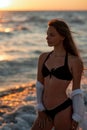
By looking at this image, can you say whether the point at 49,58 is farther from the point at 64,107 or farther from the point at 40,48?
the point at 40,48

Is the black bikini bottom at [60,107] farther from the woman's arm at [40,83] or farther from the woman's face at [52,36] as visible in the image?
the woman's face at [52,36]

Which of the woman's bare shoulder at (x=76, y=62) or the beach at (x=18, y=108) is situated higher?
the woman's bare shoulder at (x=76, y=62)

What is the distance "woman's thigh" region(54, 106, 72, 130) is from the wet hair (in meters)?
0.58

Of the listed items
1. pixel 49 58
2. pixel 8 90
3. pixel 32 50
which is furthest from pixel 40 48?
pixel 49 58

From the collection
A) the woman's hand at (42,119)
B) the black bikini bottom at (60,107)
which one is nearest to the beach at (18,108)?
the woman's hand at (42,119)

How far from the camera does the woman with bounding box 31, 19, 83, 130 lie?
3895 millimetres

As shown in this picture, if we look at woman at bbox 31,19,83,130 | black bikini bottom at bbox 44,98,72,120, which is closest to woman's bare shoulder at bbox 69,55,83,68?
woman at bbox 31,19,83,130

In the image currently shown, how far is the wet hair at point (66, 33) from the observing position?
3.93m

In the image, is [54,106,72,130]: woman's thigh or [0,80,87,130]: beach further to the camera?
[0,80,87,130]: beach

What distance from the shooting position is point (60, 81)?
3928 mm

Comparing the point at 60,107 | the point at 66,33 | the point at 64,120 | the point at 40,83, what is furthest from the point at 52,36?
the point at 64,120

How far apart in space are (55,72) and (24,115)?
393cm

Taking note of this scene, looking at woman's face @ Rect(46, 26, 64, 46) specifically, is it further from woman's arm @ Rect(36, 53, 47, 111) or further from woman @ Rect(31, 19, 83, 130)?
woman's arm @ Rect(36, 53, 47, 111)

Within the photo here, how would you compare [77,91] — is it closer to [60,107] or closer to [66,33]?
[60,107]
